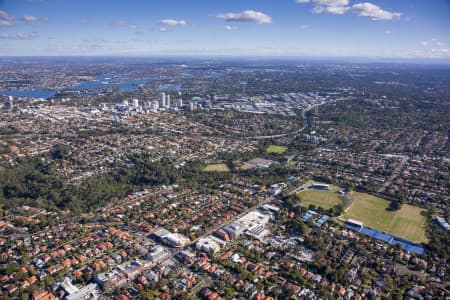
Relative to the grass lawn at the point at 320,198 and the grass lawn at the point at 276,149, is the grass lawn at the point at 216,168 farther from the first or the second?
the grass lawn at the point at 320,198

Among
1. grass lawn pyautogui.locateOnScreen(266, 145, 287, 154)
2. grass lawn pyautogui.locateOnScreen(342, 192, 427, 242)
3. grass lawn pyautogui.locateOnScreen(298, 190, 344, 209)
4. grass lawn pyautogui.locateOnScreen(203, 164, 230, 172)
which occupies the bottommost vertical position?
grass lawn pyautogui.locateOnScreen(342, 192, 427, 242)

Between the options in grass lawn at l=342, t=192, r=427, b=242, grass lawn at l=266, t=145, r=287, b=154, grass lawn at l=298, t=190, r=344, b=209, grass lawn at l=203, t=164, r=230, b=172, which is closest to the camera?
grass lawn at l=342, t=192, r=427, b=242

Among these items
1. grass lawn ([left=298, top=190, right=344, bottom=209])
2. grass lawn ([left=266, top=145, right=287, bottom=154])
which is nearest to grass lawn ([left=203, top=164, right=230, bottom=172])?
grass lawn ([left=266, top=145, right=287, bottom=154])

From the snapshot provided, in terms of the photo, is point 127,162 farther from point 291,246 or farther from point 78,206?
point 291,246

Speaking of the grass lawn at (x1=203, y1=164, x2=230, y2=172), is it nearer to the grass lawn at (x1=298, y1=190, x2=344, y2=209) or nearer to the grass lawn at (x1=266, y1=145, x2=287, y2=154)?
the grass lawn at (x1=266, y1=145, x2=287, y2=154)

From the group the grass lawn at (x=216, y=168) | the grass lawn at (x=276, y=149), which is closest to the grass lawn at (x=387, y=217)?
the grass lawn at (x=216, y=168)

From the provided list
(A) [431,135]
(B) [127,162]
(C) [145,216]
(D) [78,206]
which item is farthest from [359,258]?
(A) [431,135]

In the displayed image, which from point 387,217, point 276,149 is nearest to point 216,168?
point 276,149
